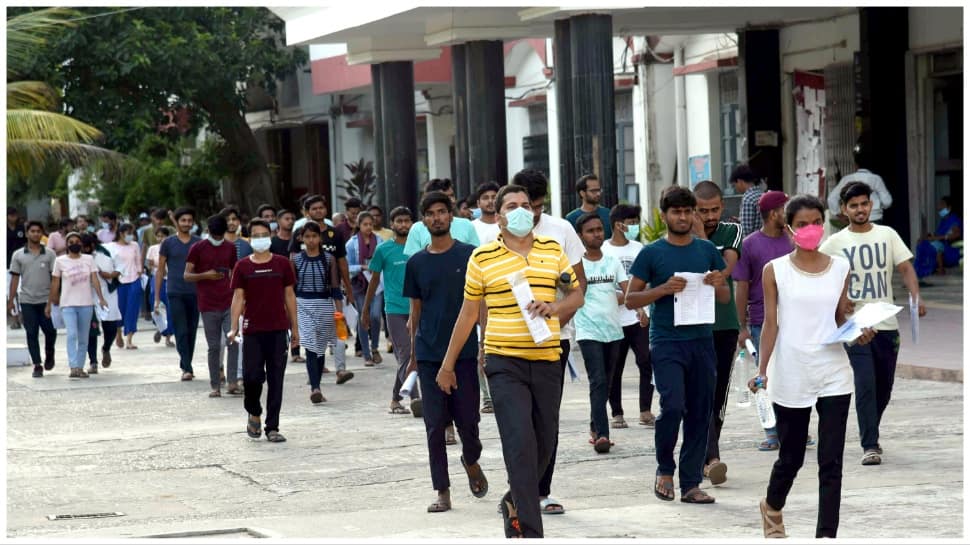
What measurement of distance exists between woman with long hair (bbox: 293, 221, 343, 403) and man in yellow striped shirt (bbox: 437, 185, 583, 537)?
6.82m

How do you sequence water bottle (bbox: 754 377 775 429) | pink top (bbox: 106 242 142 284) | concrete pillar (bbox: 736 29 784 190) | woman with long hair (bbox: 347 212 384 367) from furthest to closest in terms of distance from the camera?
1. concrete pillar (bbox: 736 29 784 190)
2. pink top (bbox: 106 242 142 284)
3. woman with long hair (bbox: 347 212 384 367)
4. water bottle (bbox: 754 377 775 429)

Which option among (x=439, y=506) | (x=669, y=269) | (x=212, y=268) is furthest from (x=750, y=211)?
(x=439, y=506)

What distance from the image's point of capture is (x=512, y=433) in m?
7.65

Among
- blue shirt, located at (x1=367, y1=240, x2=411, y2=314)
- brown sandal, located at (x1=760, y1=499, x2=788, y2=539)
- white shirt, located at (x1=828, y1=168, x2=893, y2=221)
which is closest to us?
brown sandal, located at (x1=760, y1=499, x2=788, y2=539)

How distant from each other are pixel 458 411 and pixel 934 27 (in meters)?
15.3

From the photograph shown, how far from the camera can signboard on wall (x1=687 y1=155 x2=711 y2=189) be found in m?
28.8

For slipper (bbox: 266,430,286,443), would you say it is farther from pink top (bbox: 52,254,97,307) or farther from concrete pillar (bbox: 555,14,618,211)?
concrete pillar (bbox: 555,14,618,211)

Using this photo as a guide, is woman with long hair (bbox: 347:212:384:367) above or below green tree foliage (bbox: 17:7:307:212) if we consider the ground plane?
below

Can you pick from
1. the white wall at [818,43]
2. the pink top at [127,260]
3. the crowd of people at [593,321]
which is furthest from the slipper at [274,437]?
the white wall at [818,43]

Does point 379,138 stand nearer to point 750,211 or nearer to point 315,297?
point 750,211

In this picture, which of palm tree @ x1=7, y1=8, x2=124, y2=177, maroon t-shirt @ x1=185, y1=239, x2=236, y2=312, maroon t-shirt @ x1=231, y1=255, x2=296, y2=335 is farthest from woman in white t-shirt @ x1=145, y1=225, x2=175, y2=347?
maroon t-shirt @ x1=231, y1=255, x2=296, y2=335

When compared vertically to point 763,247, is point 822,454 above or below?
below

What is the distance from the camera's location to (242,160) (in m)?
38.7

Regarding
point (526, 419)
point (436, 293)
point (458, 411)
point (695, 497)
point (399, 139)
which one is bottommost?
point (695, 497)
